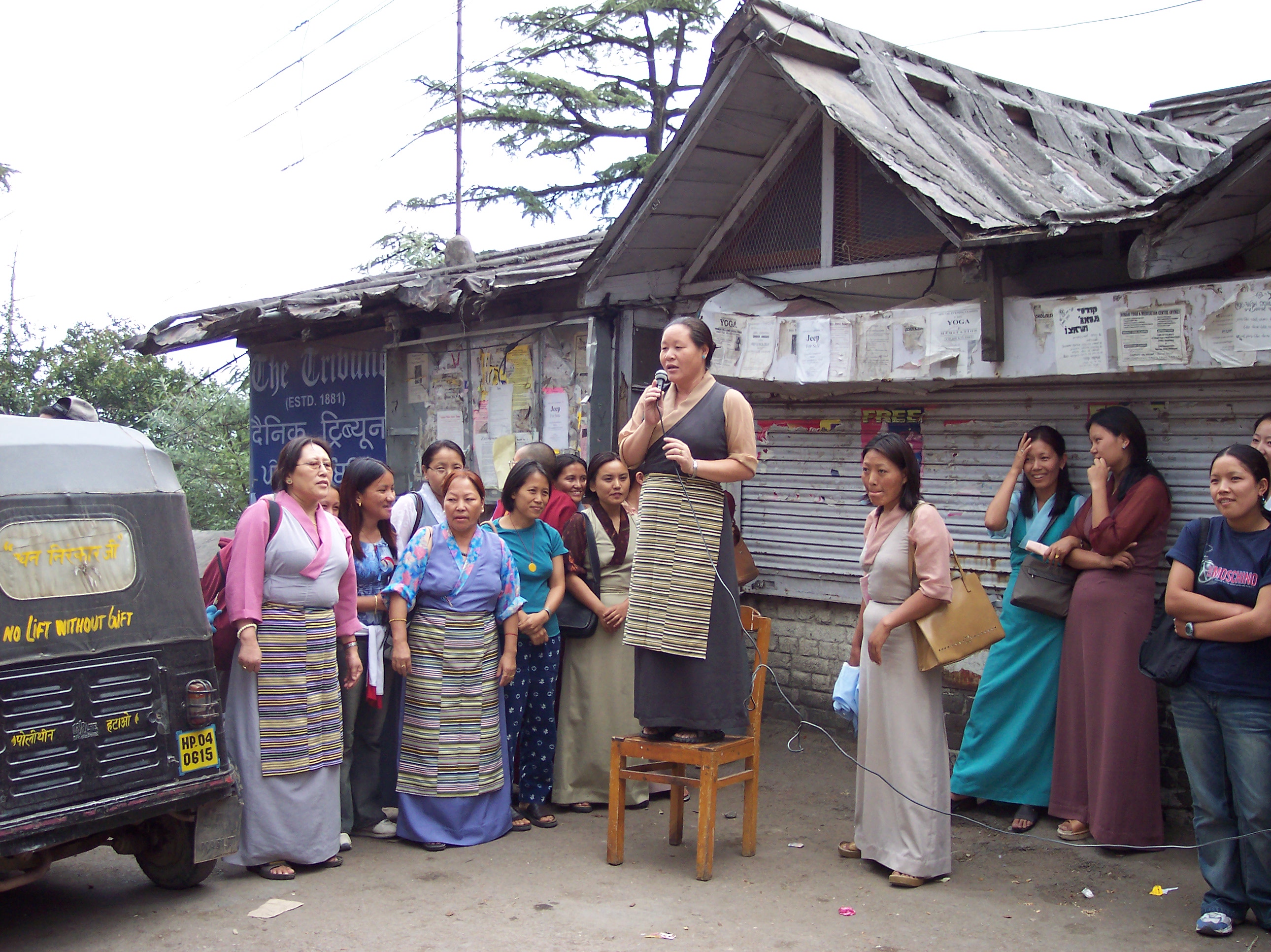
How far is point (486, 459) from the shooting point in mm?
9016

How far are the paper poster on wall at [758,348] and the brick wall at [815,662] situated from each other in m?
1.63

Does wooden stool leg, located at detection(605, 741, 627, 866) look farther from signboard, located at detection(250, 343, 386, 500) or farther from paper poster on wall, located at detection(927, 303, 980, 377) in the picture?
signboard, located at detection(250, 343, 386, 500)

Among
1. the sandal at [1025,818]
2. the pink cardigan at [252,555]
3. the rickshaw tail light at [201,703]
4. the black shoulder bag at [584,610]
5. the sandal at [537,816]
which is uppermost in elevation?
the pink cardigan at [252,555]

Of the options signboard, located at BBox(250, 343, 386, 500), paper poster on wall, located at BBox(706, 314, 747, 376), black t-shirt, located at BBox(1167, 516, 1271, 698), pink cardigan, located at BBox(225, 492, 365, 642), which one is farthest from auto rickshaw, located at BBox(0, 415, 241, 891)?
signboard, located at BBox(250, 343, 386, 500)

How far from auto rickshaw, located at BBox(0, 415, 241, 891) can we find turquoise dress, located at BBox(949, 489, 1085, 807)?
3.78m

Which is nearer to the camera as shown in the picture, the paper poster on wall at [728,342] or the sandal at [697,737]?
the sandal at [697,737]

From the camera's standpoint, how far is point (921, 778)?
4875 millimetres

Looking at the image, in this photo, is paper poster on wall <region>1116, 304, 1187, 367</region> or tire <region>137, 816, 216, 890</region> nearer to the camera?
tire <region>137, 816, 216, 890</region>

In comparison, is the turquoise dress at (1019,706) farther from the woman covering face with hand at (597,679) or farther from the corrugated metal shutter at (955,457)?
the woman covering face with hand at (597,679)

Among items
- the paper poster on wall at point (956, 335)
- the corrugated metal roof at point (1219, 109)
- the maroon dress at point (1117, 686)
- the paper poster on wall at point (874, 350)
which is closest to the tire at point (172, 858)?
the maroon dress at point (1117, 686)

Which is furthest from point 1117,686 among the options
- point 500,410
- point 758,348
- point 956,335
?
point 500,410

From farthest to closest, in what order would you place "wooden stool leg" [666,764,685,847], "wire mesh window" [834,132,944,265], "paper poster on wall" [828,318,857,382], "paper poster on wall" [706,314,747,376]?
"paper poster on wall" [706,314,747,376]
"wire mesh window" [834,132,944,265]
"paper poster on wall" [828,318,857,382]
"wooden stool leg" [666,764,685,847]

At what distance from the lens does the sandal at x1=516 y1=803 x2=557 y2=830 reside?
5848 mm

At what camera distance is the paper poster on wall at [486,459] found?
29.4 ft
